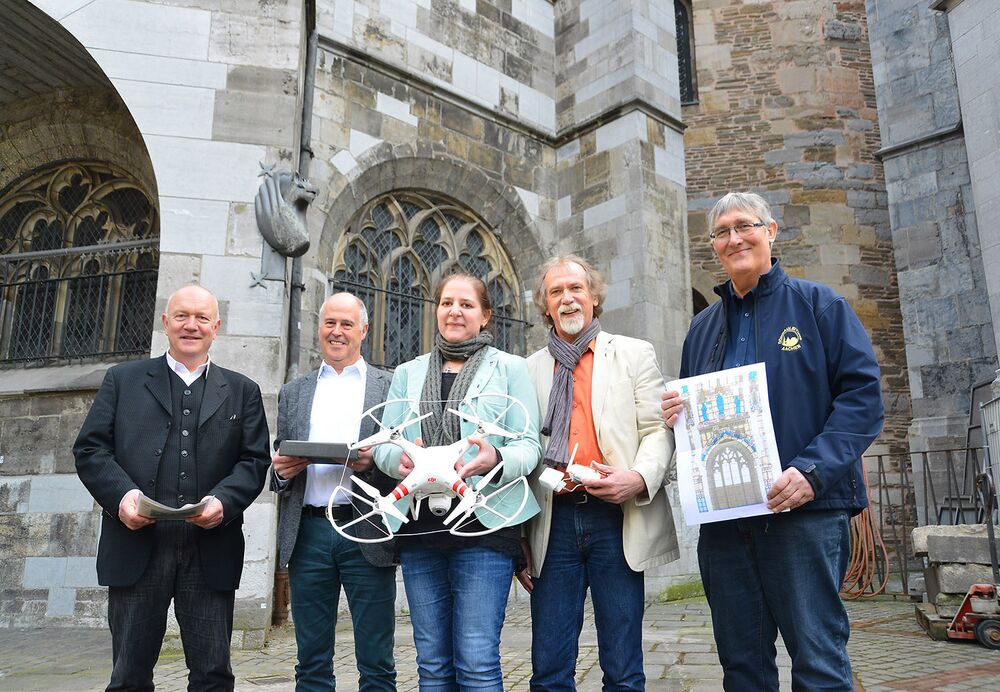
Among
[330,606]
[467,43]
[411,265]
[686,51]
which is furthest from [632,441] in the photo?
[686,51]

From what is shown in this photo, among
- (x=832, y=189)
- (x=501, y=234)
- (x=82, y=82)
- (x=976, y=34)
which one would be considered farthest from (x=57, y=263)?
(x=832, y=189)

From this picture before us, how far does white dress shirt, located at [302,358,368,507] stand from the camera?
300 centimetres

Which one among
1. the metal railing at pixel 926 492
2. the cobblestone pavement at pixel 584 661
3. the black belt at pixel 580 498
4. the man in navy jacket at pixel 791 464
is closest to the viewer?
the man in navy jacket at pixel 791 464

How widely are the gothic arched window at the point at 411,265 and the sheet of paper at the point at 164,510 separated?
4465 millimetres

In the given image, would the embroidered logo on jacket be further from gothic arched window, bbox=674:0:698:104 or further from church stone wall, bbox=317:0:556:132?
gothic arched window, bbox=674:0:698:104

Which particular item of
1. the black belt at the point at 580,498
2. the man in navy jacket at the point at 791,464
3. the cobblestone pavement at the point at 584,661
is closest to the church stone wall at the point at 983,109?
the cobblestone pavement at the point at 584,661

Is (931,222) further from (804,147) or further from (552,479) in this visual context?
(552,479)

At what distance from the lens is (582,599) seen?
2670mm

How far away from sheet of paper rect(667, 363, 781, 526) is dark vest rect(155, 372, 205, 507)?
1.72 meters

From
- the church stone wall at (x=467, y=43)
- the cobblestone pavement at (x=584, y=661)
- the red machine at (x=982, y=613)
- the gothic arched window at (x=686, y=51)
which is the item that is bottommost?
the cobblestone pavement at (x=584, y=661)

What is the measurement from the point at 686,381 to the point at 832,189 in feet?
36.5

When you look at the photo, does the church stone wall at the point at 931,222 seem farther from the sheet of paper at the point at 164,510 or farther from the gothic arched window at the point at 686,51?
the sheet of paper at the point at 164,510

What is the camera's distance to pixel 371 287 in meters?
7.36

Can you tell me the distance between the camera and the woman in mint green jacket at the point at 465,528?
2451 millimetres
